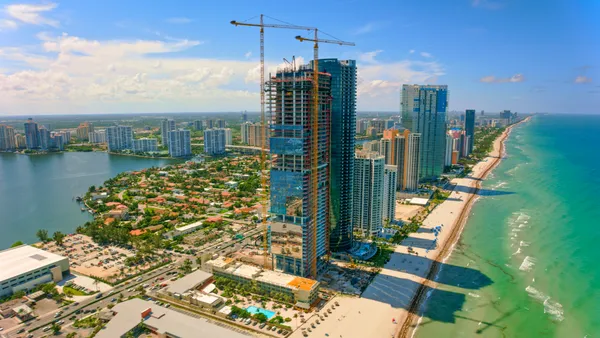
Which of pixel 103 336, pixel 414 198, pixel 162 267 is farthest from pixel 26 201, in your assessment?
pixel 414 198

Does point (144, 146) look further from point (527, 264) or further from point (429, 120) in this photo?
point (527, 264)

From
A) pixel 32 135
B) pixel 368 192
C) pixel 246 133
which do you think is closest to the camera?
pixel 368 192

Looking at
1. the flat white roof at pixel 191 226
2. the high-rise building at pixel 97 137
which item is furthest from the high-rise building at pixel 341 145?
the high-rise building at pixel 97 137

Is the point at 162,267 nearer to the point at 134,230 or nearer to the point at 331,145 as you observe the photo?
the point at 134,230

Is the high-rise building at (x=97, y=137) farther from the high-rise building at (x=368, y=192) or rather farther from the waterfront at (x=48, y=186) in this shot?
the high-rise building at (x=368, y=192)


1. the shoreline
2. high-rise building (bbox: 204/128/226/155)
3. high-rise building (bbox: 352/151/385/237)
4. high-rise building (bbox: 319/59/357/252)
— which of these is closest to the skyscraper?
high-rise building (bbox: 319/59/357/252)

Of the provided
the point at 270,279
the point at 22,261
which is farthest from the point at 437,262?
the point at 22,261

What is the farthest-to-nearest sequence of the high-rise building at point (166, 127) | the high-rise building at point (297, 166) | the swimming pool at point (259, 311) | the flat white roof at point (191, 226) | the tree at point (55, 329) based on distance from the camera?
the high-rise building at point (166, 127) → the flat white roof at point (191, 226) → the high-rise building at point (297, 166) → the swimming pool at point (259, 311) → the tree at point (55, 329)

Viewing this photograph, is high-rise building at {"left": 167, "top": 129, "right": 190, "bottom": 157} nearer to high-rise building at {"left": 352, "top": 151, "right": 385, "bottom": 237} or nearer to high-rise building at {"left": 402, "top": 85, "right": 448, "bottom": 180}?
high-rise building at {"left": 402, "top": 85, "right": 448, "bottom": 180}
